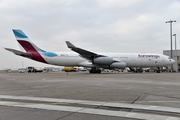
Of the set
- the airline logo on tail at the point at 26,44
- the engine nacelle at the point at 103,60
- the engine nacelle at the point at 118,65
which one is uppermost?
the airline logo on tail at the point at 26,44

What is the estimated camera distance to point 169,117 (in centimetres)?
518

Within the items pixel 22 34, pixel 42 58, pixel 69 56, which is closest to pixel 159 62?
pixel 69 56

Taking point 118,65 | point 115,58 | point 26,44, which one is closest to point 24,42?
point 26,44

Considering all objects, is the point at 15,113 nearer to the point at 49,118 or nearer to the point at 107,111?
the point at 49,118

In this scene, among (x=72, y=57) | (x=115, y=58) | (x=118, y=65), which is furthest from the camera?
(x=115, y=58)

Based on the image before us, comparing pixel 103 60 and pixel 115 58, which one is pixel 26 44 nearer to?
pixel 103 60

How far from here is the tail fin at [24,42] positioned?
3534cm

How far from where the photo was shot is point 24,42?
35.5 m

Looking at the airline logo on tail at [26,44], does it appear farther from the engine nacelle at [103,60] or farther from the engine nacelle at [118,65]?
the engine nacelle at [118,65]

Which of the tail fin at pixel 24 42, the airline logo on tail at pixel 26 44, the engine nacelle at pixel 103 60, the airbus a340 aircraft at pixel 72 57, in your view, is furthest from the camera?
the tail fin at pixel 24 42

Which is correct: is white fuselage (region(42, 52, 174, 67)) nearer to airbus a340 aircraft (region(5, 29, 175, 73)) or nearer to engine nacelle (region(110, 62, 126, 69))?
airbus a340 aircraft (region(5, 29, 175, 73))


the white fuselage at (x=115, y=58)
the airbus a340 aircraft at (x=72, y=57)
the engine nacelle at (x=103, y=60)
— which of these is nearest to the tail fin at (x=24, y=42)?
the airbus a340 aircraft at (x=72, y=57)

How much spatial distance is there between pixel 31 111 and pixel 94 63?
27107 mm

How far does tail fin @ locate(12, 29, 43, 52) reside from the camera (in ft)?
116
